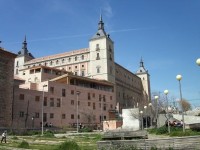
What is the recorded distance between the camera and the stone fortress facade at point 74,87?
200 ft

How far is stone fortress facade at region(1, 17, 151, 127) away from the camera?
2400 inches

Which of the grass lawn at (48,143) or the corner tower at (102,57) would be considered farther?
the corner tower at (102,57)

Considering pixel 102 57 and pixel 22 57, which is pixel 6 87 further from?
pixel 22 57

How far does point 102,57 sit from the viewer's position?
3994 inches

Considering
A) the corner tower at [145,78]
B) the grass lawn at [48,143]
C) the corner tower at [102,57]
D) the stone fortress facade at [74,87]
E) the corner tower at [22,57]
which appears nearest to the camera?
the grass lawn at [48,143]

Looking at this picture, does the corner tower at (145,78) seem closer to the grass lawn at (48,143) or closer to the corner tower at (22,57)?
the corner tower at (22,57)

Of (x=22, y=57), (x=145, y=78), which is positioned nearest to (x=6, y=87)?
(x=22, y=57)

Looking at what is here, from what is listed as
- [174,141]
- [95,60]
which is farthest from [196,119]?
[95,60]

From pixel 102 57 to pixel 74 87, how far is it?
31.0 meters

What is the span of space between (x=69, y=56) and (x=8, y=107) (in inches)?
2288

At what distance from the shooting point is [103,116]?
3164 inches

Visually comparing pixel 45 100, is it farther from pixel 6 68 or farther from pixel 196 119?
pixel 196 119

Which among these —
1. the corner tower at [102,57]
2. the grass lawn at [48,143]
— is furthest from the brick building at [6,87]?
the corner tower at [102,57]

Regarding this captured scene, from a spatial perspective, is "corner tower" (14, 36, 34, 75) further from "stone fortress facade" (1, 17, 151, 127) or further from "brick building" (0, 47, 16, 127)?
"brick building" (0, 47, 16, 127)
